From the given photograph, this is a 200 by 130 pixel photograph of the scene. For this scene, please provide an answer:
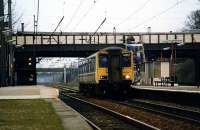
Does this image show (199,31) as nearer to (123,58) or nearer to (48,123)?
(123,58)

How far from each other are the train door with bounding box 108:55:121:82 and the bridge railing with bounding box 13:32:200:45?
45.4 m

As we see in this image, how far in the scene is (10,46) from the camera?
240 feet

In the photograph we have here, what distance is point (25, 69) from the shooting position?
282 ft

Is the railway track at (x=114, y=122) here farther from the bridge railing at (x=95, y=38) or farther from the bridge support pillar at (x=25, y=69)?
the bridge railing at (x=95, y=38)

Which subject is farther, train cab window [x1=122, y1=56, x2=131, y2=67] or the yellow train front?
train cab window [x1=122, y1=56, x2=131, y2=67]

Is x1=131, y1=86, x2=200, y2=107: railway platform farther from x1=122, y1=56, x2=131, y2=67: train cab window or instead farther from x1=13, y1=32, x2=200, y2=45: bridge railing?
x1=13, y1=32, x2=200, y2=45: bridge railing

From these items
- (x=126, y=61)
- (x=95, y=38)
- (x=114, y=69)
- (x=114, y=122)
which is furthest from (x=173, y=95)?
(x=95, y=38)

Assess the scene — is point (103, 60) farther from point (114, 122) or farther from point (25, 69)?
point (25, 69)

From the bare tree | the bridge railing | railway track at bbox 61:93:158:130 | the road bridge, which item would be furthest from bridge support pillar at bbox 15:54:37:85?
railway track at bbox 61:93:158:130

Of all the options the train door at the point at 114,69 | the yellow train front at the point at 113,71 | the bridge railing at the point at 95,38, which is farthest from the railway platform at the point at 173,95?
the bridge railing at the point at 95,38

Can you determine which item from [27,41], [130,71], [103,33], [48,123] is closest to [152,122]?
[48,123]

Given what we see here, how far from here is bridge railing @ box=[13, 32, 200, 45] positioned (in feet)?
279

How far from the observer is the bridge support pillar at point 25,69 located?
83.9 meters

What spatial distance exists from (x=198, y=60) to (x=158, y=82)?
26543mm
